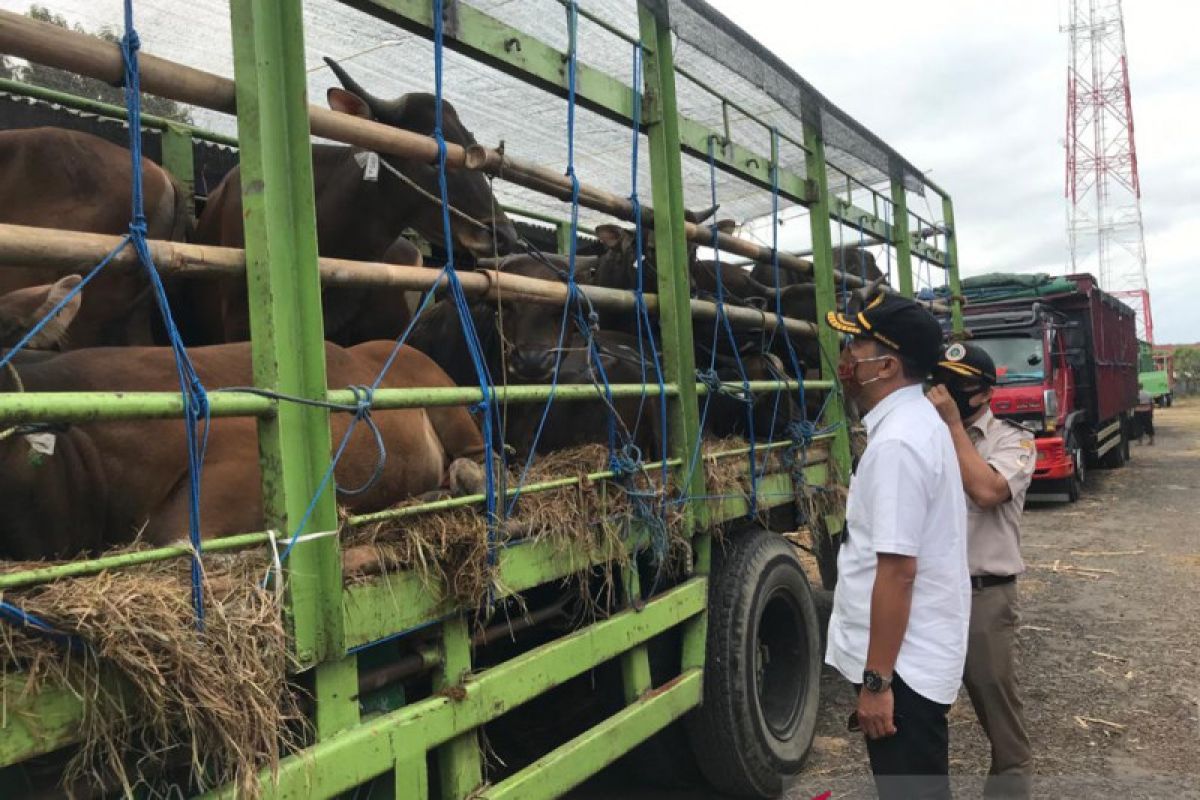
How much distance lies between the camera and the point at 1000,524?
3701 mm

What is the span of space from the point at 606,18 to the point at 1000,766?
3341mm

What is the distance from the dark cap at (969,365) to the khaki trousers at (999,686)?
32.4 inches

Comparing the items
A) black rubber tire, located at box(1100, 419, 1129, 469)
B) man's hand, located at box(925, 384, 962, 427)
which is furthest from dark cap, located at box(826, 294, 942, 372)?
black rubber tire, located at box(1100, 419, 1129, 469)

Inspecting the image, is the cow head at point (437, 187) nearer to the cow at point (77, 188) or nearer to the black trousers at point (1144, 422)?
the cow at point (77, 188)

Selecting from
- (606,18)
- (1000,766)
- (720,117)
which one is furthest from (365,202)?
(1000,766)

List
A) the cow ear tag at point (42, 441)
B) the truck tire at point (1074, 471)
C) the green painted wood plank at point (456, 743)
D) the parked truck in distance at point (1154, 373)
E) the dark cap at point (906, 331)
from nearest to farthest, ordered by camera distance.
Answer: the cow ear tag at point (42, 441), the green painted wood plank at point (456, 743), the dark cap at point (906, 331), the truck tire at point (1074, 471), the parked truck in distance at point (1154, 373)

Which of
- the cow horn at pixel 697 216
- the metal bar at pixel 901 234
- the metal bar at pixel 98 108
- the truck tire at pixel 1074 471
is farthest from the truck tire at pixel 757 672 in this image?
the truck tire at pixel 1074 471

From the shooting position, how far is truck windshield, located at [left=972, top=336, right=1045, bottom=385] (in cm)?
1239

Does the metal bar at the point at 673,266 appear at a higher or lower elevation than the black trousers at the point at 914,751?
higher

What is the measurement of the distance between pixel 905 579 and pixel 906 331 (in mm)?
735

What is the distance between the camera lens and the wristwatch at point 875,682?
2.55 meters

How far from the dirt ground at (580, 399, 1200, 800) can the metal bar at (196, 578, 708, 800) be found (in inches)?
51.9

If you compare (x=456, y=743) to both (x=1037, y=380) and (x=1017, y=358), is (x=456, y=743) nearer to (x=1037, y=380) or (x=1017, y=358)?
(x=1037, y=380)

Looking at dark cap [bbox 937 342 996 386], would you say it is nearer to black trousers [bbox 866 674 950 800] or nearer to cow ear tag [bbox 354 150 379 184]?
black trousers [bbox 866 674 950 800]
